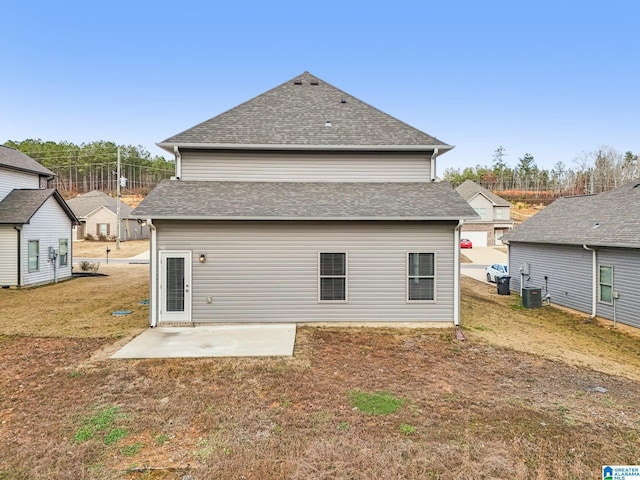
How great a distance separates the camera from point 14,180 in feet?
56.3

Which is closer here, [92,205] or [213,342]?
[213,342]

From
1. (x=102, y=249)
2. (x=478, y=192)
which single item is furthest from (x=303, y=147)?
(x=478, y=192)

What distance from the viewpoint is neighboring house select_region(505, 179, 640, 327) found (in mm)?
10672

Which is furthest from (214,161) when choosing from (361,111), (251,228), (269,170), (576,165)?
(576,165)

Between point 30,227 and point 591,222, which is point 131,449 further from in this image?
point 30,227

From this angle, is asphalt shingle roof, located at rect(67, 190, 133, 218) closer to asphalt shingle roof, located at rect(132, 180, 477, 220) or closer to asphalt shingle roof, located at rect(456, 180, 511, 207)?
asphalt shingle roof, located at rect(132, 180, 477, 220)

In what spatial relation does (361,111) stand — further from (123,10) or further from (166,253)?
(123,10)

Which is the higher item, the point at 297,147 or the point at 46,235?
A: the point at 297,147

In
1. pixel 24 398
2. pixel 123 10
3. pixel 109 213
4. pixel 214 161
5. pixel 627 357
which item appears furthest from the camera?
pixel 109 213

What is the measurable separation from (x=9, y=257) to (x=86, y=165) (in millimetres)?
66024

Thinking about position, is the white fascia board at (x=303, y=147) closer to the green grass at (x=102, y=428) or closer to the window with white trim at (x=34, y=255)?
the green grass at (x=102, y=428)

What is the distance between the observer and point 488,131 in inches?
1593

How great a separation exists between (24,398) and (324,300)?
638 centimetres

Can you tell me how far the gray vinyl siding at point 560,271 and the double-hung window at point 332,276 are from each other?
30.2ft
